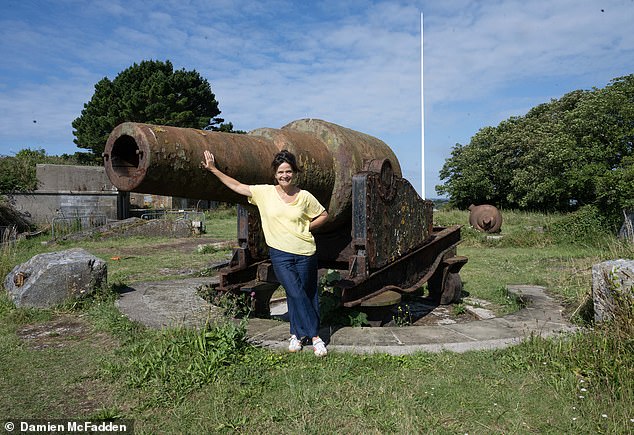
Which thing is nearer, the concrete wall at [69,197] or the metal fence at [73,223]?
the metal fence at [73,223]

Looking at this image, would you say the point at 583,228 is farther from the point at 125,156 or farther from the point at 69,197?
the point at 69,197

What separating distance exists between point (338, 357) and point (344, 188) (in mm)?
1655

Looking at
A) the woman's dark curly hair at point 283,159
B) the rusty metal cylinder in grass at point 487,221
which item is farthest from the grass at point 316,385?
the rusty metal cylinder in grass at point 487,221

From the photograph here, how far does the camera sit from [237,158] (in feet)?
12.0

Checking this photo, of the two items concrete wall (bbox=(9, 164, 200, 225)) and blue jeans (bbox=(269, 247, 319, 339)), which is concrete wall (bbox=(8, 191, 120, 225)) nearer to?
concrete wall (bbox=(9, 164, 200, 225))

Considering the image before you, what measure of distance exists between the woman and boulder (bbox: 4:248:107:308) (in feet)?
10.8

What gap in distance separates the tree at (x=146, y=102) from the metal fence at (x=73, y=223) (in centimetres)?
1454

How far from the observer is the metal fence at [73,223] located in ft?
59.8

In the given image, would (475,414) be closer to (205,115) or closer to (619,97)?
(619,97)

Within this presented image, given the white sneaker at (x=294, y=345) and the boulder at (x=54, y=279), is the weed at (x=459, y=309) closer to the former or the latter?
the white sneaker at (x=294, y=345)

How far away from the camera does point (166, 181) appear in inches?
126

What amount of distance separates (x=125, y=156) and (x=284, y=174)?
1132 millimetres

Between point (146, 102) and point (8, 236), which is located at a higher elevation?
point (146, 102)

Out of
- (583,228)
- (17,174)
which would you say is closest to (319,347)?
(583,228)
